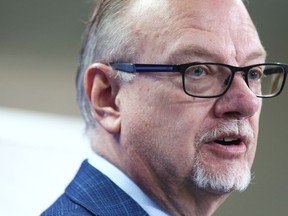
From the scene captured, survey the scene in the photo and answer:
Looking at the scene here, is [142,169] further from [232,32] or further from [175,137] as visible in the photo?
[232,32]

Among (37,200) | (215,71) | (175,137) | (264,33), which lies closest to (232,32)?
(215,71)

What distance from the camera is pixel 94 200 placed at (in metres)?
0.90

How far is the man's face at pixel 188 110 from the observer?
2.97 ft

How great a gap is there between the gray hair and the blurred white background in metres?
0.59

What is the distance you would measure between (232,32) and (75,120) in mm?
924

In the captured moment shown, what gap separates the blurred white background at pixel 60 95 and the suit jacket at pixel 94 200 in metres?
0.74

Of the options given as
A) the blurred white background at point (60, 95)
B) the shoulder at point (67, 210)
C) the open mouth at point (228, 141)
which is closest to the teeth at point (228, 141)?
the open mouth at point (228, 141)

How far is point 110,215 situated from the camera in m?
0.88

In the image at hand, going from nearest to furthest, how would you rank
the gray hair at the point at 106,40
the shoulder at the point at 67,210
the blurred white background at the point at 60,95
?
the shoulder at the point at 67,210 → the gray hair at the point at 106,40 → the blurred white background at the point at 60,95

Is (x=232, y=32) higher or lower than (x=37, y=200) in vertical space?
higher

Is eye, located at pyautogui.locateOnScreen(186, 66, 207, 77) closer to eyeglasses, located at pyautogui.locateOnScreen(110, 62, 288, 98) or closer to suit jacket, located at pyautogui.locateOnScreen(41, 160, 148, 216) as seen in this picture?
eyeglasses, located at pyautogui.locateOnScreen(110, 62, 288, 98)

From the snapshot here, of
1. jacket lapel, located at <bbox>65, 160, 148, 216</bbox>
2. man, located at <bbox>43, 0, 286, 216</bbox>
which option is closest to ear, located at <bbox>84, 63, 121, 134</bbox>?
man, located at <bbox>43, 0, 286, 216</bbox>

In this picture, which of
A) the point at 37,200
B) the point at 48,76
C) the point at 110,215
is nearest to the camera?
the point at 110,215

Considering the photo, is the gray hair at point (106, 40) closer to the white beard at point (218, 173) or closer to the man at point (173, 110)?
the man at point (173, 110)
